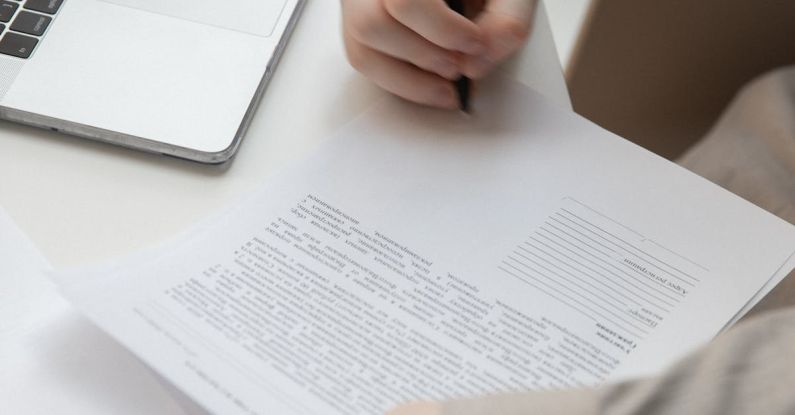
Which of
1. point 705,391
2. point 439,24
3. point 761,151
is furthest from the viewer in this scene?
point 761,151

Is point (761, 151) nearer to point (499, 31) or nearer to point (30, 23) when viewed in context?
point (499, 31)

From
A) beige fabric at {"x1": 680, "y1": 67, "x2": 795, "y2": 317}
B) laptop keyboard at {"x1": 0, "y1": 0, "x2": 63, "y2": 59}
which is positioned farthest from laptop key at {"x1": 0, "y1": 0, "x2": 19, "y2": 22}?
beige fabric at {"x1": 680, "y1": 67, "x2": 795, "y2": 317}

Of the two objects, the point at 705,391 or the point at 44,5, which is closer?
the point at 705,391

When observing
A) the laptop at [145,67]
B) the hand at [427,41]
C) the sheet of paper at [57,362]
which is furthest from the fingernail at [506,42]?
the sheet of paper at [57,362]

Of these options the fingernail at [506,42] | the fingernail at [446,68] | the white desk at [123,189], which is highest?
the fingernail at [506,42]

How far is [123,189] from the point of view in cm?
50

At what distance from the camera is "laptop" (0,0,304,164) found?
509 millimetres

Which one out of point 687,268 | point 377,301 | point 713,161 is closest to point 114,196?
point 377,301

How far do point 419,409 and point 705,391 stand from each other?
0.44ft

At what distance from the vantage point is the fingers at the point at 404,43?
50 centimetres

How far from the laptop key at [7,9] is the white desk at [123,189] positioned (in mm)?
80

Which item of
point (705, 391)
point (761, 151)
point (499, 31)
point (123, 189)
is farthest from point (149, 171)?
point (761, 151)

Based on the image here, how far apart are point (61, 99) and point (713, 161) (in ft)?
1.62

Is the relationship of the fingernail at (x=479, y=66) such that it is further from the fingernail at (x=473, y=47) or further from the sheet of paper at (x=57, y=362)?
the sheet of paper at (x=57, y=362)
